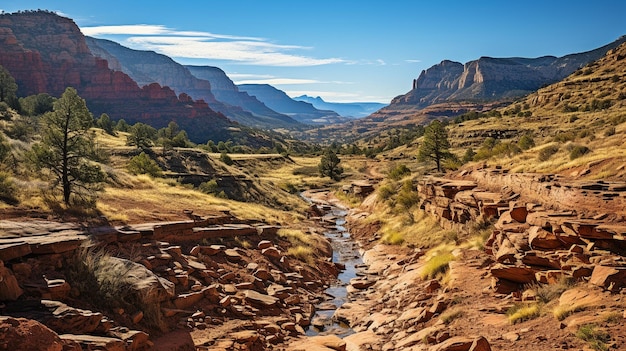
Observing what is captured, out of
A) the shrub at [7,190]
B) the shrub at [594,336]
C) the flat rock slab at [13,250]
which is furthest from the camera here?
the shrub at [7,190]

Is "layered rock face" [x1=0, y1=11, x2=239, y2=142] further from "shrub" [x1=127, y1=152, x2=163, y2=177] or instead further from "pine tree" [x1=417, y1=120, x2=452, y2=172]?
"pine tree" [x1=417, y1=120, x2=452, y2=172]

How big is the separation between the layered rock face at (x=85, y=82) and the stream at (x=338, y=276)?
119 metres

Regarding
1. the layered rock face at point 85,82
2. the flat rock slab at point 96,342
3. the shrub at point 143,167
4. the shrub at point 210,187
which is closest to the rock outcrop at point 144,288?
the flat rock slab at point 96,342

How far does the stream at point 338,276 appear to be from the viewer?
608 inches

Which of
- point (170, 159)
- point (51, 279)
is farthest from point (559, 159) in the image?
point (170, 159)

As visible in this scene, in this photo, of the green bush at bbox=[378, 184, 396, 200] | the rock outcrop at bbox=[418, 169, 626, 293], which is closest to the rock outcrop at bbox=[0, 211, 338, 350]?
the rock outcrop at bbox=[418, 169, 626, 293]

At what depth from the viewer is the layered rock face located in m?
145

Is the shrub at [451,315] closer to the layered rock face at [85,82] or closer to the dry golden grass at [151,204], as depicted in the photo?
the dry golden grass at [151,204]

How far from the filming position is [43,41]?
623 ft

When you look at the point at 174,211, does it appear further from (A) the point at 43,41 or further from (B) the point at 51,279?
(A) the point at 43,41

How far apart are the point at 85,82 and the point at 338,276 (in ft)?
572

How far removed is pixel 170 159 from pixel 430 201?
30.3 m

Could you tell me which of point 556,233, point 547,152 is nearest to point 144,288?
point 556,233

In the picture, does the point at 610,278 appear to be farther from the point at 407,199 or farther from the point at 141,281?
the point at 407,199
